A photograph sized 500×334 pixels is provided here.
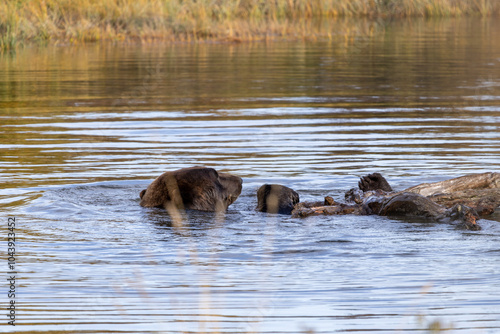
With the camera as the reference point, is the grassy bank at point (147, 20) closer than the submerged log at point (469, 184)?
No

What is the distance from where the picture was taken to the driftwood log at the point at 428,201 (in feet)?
22.5

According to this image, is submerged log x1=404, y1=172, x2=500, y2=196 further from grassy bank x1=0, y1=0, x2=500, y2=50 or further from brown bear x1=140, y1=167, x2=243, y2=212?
grassy bank x1=0, y1=0, x2=500, y2=50

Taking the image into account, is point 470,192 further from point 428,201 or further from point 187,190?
point 187,190

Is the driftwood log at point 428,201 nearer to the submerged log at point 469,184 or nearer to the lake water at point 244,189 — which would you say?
the submerged log at point 469,184

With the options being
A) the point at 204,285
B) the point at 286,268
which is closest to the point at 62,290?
the point at 204,285

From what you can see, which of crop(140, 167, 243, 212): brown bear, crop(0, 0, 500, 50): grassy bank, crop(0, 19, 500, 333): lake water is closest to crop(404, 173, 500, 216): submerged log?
crop(0, 19, 500, 333): lake water

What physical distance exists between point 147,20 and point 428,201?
21.1m

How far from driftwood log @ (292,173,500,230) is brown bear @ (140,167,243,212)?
0.75 metres

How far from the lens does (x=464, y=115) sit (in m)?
13.7

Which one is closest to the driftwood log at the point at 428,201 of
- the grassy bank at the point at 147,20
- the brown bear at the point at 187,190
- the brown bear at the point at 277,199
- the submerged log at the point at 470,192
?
the submerged log at the point at 470,192

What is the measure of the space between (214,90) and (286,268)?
1168 cm

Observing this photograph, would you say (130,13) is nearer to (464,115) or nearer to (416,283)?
(464,115)

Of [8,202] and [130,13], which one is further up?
[130,13]

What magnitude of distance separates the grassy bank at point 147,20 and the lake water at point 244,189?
4.00 m
